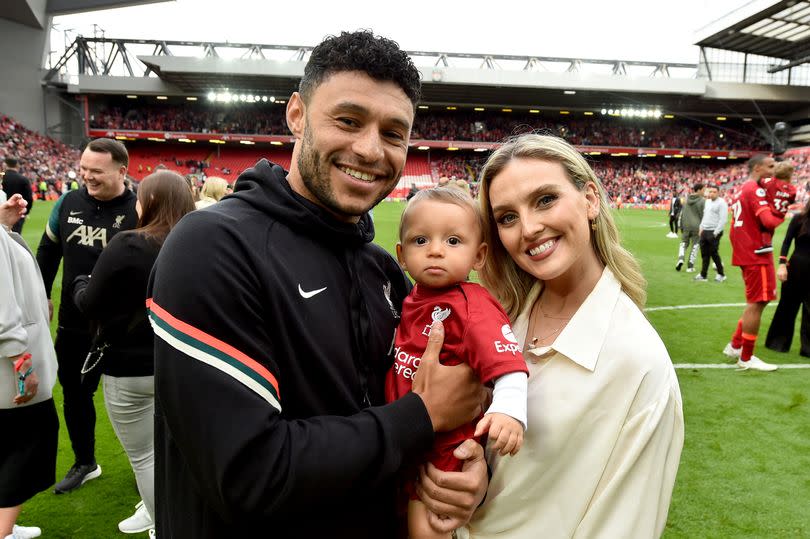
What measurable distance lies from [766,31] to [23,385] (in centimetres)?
5467

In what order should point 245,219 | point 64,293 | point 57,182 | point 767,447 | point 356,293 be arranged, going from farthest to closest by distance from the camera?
1. point 57,182
2. point 767,447
3. point 64,293
4. point 356,293
5. point 245,219

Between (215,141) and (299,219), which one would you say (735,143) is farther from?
(299,219)

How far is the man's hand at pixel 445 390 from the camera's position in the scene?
60.1 inches

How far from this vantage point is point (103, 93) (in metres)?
50.5

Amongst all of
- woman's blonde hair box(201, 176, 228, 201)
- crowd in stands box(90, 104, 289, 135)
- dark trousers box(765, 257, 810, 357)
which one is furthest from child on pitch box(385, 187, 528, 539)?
crowd in stands box(90, 104, 289, 135)

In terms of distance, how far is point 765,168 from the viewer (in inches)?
270

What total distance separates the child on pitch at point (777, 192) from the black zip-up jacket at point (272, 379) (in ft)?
22.6

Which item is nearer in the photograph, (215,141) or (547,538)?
(547,538)

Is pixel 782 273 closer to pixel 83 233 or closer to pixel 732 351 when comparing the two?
pixel 732 351

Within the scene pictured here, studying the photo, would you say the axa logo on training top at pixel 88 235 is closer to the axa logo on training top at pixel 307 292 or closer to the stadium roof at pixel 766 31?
the axa logo on training top at pixel 307 292

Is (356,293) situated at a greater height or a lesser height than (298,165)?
lesser

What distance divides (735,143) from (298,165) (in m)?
64.5

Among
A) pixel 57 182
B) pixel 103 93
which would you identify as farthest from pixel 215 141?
pixel 57 182

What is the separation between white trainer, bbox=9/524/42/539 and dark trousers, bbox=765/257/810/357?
8.94 metres
